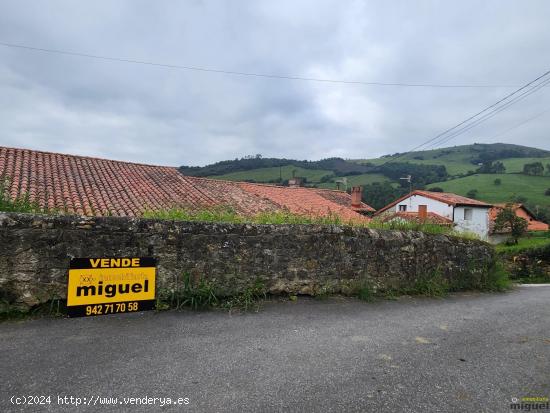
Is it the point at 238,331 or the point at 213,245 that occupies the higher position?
the point at 213,245

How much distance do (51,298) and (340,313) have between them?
3522 mm

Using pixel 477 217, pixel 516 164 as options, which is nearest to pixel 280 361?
pixel 477 217

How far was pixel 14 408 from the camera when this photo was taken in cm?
209

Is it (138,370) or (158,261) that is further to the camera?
(158,261)

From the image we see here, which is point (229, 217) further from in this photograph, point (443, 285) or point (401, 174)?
point (401, 174)

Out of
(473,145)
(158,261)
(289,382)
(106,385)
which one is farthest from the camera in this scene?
(473,145)

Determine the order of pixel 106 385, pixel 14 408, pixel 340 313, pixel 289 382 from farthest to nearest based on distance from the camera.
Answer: pixel 340 313, pixel 289 382, pixel 106 385, pixel 14 408

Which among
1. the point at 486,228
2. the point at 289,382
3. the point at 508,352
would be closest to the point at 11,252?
the point at 289,382

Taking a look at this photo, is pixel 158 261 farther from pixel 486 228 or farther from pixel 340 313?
pixel 486 228

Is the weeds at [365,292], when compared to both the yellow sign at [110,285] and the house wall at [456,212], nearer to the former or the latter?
the yellow sign at [110,285]

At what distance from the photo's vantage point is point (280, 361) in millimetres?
2900

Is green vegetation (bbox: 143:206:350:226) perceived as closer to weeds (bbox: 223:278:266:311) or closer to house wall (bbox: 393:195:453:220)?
weeds (bbox: 223:278:266:311)

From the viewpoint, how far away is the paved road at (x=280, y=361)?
2340mm

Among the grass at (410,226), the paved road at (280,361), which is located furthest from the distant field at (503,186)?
the paved road at (280,361)
